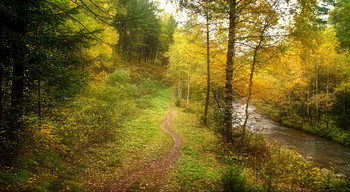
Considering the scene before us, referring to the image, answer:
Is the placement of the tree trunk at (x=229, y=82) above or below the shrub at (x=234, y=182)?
above

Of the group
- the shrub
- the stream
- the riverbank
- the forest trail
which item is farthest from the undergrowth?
the riverbank

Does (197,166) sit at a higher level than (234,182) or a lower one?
lower

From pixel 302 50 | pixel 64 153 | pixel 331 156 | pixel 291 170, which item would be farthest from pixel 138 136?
pixel 331 156

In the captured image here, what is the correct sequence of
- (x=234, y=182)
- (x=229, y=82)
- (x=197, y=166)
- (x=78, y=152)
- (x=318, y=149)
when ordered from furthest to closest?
(x=318, y=149)
(x=229, y=82)
(x=197, y=166)
(x=78, y=152)
(x=234, y=182)

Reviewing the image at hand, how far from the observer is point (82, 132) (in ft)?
24.8

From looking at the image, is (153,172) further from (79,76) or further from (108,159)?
(79,76)

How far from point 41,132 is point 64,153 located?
1.13 m

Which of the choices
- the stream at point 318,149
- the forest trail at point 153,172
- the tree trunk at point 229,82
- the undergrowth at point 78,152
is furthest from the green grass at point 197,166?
the stream at point 318,149

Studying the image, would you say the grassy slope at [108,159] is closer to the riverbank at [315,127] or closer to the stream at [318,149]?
the stream at [318,149]

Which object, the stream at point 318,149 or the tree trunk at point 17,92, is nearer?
the tree trunk at point 17,92

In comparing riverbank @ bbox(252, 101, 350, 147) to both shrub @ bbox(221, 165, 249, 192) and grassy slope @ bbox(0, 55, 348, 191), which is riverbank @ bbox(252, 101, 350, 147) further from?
shrub @ bbox(221, 165, 249, 192)

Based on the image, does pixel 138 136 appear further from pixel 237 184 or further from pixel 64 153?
pixel 237 184

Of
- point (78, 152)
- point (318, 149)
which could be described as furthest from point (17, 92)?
point (318, 149)

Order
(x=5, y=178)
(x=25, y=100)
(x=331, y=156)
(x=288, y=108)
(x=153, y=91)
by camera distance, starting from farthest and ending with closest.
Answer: (x=153, y=91) < (x=288, y=108) < (x=331, y=156) < (x=25, y=100) < (x=5, y=178)
